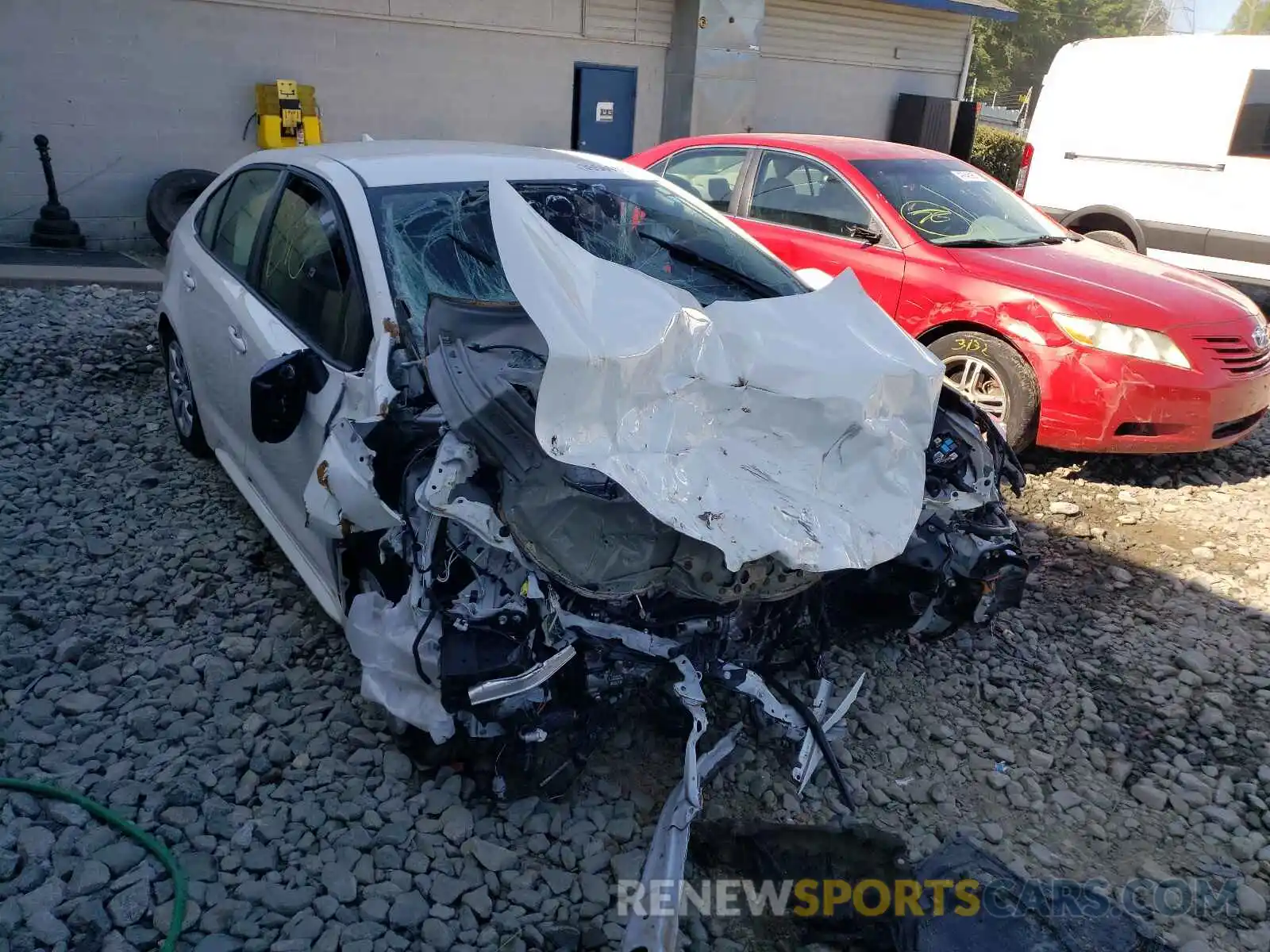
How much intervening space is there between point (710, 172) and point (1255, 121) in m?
5.38

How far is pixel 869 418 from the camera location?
2.79 meters

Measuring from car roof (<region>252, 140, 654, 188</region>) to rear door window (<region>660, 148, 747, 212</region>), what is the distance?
2256 millimetres

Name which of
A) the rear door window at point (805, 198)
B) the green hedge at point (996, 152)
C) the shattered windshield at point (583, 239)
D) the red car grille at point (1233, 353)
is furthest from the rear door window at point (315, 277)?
the green hedge at point (996, 152)

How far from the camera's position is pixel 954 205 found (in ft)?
19.4

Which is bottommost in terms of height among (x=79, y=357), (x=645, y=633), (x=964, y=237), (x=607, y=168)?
(x=79, y=357)

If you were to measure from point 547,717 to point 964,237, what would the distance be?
4.27 metres

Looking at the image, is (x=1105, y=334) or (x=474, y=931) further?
(x=1105, y=334)

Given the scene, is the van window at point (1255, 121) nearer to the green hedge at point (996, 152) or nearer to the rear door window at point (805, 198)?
the rear door window at point (805, 198)

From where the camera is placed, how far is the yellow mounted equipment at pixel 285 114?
9.65 m

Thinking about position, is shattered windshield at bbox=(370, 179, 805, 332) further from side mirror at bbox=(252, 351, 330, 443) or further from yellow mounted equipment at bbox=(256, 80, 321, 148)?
yellow mounted equipment at bbox=(256, 80, 321, 148)

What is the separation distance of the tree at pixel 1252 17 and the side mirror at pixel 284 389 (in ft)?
312

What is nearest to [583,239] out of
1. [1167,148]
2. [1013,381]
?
[1013,381]

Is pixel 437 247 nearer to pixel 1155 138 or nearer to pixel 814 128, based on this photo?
pixel 1155 138

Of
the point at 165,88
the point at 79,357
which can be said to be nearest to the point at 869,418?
the point at 79,357
